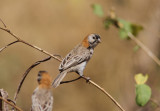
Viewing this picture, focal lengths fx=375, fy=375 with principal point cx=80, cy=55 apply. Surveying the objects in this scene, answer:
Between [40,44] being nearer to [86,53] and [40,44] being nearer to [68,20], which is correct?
[68,20]

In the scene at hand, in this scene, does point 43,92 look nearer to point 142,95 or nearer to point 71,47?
point 142,95

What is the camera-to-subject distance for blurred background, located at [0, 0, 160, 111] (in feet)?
32.7

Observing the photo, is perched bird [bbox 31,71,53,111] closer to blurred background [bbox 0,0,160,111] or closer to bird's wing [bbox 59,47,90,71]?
bird's wing [bbox 59,47,90,71]

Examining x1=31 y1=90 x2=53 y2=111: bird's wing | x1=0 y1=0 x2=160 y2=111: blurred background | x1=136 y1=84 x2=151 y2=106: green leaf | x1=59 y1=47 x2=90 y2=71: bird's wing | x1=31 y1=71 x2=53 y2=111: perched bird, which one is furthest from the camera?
x1=0 y1=0 x2=160 y2=111: blurred background

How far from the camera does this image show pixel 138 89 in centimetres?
309

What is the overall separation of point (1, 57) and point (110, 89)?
306cm

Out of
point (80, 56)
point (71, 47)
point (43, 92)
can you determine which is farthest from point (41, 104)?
point (71, 47)

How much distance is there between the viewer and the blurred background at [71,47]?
9961 millimetres

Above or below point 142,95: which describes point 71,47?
above

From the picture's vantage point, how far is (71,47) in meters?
11.2

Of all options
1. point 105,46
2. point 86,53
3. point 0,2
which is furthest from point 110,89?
point 86,53

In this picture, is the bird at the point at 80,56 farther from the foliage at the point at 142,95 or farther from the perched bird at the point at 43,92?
the perched bird at the point at 43,92

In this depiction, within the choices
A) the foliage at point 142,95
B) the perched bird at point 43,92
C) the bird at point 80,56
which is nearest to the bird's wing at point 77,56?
the bird at point 80,56

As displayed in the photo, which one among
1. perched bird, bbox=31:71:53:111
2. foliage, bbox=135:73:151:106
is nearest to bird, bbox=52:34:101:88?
foliage, bbox=135:73:151:106
